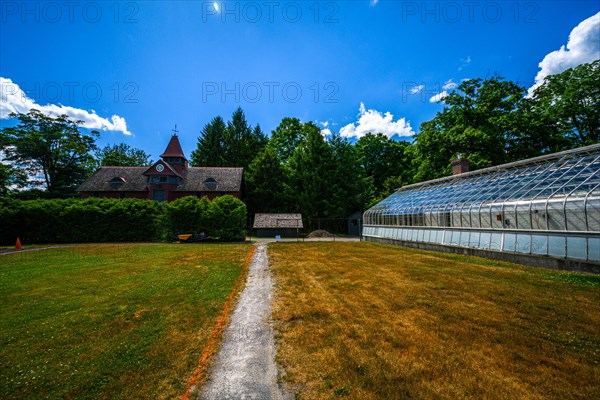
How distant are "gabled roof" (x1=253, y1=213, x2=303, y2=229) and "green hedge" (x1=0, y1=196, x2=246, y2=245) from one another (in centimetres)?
744

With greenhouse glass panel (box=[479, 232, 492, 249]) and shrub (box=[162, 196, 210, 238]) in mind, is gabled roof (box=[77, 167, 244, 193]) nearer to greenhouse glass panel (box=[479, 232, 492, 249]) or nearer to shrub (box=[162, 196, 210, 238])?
shrub (box=[162, 196, 210, 238])

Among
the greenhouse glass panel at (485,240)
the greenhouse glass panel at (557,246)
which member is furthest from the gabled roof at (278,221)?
the greenhouse glass panel at (557,246)

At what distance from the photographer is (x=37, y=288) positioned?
9.02m

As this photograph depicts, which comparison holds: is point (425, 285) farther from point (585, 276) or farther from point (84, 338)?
point (84, 338)

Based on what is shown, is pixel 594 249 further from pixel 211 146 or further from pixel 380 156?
pixel 211 146

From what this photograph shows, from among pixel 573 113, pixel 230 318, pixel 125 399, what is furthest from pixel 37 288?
pixel 573 113

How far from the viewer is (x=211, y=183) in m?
41.7

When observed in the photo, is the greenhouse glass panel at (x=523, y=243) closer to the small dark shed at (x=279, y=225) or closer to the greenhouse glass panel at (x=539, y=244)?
the greenhouse glass panel at (x=539, y=244)

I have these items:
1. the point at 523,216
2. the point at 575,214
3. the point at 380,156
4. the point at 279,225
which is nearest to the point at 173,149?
the point at 279,225

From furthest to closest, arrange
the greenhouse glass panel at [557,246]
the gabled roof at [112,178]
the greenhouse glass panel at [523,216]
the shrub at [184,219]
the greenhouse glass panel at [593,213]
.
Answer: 1. the gabled roof at [112,178]
2. the shrub at [184,219]
3. the greenhouse glass panel at [523,216]
4. the greenhouse glass panel at [557,246]
5. the greenhouse glass panel at [593,213]

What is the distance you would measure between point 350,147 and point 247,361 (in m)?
42.2

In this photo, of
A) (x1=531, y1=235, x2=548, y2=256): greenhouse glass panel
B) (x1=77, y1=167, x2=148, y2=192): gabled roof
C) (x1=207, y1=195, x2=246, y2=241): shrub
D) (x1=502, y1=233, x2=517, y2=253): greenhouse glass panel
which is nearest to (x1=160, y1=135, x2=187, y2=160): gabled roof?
(x1=77, y1=167, x2=148, y2=192): gabled roof

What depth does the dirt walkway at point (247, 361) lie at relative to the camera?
371 cm

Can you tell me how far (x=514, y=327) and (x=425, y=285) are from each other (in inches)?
136
